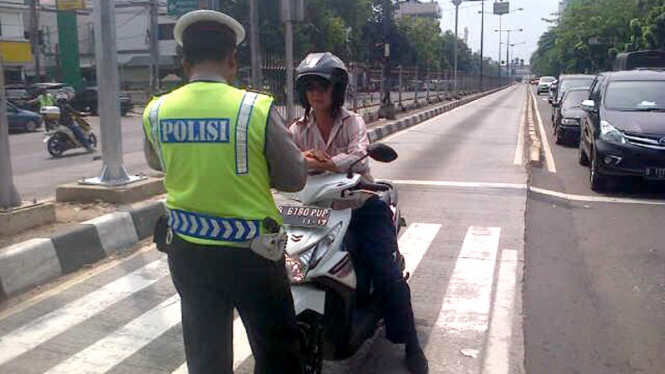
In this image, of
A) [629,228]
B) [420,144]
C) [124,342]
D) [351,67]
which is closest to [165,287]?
[124,342]

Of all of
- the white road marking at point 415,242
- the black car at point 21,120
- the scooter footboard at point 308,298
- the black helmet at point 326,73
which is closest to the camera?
the scooter footboard at point 308,298

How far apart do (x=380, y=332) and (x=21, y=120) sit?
21367 millimetres

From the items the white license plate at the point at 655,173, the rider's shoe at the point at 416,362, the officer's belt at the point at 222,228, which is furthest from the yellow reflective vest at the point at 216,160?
the white license plate at the point at 655,173

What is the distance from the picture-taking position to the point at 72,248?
226 inches

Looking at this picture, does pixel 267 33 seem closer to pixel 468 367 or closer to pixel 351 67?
pixel 351 67

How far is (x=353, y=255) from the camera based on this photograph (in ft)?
11.7

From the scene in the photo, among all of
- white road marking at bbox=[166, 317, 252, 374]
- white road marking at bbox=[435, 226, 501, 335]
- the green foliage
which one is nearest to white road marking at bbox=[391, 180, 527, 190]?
white road marking at bbox=[435, 226, 501, 335]

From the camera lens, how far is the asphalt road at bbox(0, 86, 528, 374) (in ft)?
12.6

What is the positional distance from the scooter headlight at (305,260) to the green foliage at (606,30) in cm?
3084

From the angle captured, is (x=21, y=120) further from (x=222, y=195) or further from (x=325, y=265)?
(x=222, y=195)

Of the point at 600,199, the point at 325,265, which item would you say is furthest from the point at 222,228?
the point at 600,199

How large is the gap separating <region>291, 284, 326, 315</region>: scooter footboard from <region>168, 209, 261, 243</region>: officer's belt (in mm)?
720

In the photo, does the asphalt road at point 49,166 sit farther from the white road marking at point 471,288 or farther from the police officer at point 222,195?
the police officer at point 222,195

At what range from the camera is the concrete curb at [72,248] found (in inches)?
200
